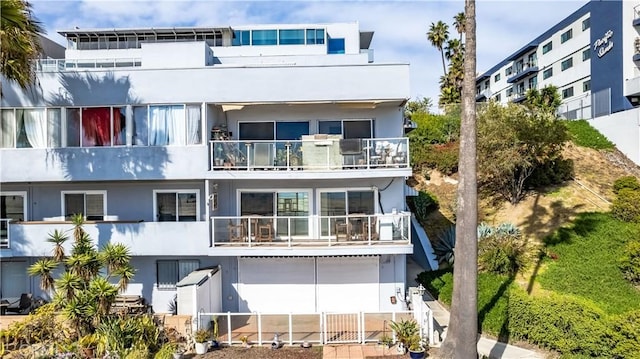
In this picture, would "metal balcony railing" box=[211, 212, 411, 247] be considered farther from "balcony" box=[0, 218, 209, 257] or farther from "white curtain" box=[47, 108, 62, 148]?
"white curtain" box=[47, 108, 62, 148]

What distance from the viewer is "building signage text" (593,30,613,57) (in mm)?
40062

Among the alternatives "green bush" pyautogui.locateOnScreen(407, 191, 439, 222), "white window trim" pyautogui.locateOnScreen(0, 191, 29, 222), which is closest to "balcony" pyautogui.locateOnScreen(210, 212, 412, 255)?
"white window trim" pyautogui.locateOnScreen(0, 191, 29, 222)

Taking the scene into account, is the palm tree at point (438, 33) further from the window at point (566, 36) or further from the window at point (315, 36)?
the window at point (315, 36)

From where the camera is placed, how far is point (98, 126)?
16.8m

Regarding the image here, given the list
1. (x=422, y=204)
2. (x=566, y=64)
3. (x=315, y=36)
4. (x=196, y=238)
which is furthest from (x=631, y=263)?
(x=566, y=64)

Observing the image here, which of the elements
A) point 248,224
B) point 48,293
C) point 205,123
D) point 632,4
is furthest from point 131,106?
point 632,4

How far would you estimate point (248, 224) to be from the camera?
54.1ft

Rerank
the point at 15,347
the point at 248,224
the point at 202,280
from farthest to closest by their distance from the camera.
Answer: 1. the point at 248,224
2. the point at 202,280
3. the point at 15,347

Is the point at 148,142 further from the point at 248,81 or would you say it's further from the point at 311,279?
the point at 311,279

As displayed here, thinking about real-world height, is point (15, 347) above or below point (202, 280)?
below

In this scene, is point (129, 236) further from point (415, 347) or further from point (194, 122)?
point (415, 347)

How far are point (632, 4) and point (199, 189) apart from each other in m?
41.0

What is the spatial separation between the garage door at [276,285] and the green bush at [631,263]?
12976 mm

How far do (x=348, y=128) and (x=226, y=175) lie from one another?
5544 millimetres
